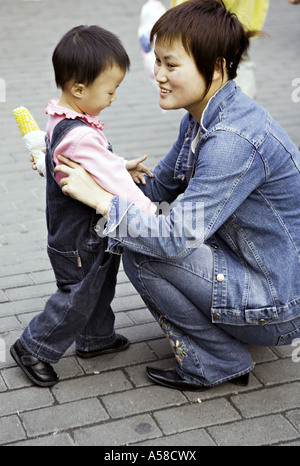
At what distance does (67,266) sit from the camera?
2.76m

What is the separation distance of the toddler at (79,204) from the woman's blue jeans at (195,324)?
7.1 inches

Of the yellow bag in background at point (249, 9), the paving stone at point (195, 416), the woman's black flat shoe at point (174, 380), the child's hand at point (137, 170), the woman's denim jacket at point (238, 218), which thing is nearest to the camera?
the woman's denim jacket at point (238, 218)

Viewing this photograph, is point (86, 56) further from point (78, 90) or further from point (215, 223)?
point (215, 223)

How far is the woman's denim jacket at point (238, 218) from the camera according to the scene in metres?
2.49

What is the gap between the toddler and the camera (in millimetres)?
2535

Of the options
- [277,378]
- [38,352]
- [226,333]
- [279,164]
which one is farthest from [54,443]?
[279,164]

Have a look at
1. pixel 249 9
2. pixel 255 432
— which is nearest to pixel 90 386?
pixel 255 432

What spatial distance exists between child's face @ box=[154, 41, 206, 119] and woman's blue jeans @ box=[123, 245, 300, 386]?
560mm

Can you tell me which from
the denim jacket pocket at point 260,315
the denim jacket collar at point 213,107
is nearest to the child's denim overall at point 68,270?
the denim jacket collar at point 213,107

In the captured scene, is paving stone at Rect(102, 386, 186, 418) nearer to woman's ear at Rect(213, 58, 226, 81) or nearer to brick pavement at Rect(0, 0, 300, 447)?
brick pavement at Rect(0, 0, 300, 447)

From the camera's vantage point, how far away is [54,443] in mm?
2486

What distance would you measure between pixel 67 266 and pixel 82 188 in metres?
0.39

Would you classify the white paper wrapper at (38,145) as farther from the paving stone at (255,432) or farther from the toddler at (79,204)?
the paving stone at (255,432)

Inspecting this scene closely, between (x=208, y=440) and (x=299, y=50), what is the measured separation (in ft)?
21.4
